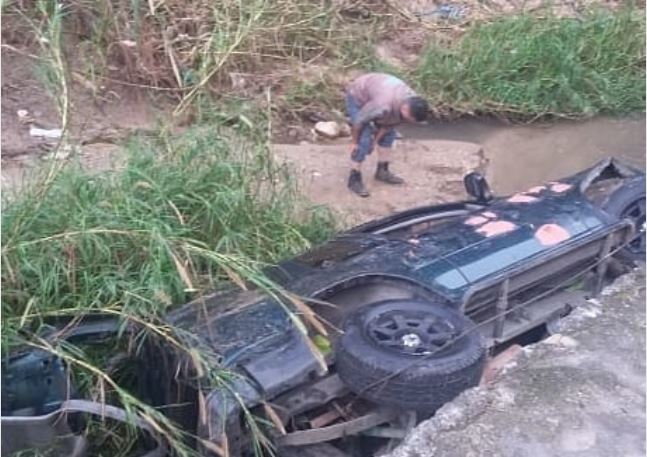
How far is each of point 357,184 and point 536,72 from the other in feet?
7.67

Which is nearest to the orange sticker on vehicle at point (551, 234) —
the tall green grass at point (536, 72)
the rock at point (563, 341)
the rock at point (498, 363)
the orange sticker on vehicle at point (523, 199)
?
the orange sticker on vehicle at point (523, 199)

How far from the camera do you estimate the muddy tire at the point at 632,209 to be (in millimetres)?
4953

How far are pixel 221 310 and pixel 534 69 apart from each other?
5373 millimetres

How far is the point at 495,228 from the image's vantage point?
15.4 feet

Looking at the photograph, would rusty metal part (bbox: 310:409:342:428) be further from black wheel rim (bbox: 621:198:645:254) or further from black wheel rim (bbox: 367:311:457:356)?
black wheel rim (bbox: 621:198:645:254)

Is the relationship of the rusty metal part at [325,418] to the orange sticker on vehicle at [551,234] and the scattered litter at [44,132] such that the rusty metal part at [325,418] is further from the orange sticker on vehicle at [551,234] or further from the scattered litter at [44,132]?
the scattered litter at [44,132]

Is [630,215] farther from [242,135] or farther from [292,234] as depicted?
[242,135]

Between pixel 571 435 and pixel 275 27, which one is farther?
pixel 275 27

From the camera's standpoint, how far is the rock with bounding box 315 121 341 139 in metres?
8.42

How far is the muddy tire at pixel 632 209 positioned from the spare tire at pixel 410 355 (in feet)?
3.95

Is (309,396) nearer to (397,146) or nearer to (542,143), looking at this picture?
(397,146)

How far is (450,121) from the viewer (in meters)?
8.84

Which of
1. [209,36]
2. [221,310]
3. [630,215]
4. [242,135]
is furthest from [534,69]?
[221,310]

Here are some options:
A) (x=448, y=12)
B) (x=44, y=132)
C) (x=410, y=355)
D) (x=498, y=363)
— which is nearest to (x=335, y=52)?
(x=448, y=12)
